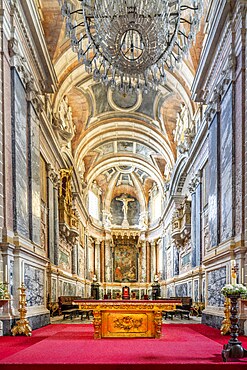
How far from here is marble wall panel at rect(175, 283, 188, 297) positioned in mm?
19922

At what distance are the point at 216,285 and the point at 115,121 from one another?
15226 mm

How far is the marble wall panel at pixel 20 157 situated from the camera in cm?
993

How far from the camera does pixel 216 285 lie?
11.2 meters

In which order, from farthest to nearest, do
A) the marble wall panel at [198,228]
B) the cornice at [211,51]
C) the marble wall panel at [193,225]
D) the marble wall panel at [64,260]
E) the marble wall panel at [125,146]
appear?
the marble wall panel at [125,146] → the marble wall panel at [64,260] → the marble wall panel at [193,225] → the marble wall panel at [198,228] → the cornice at [211,51]

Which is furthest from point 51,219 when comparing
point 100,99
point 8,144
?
point 100,99

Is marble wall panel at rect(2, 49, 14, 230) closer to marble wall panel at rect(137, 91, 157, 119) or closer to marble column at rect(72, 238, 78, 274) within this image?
marble wall panel at rect(137, 91, 157, 119)

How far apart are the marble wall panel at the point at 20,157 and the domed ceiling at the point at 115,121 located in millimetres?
5145

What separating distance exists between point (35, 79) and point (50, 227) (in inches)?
211

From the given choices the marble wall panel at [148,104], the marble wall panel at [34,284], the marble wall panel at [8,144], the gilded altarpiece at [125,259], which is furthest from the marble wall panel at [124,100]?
the gilded altarpiece at [125,259]

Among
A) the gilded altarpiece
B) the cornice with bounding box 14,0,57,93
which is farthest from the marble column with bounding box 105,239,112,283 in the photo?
the cornice with bounding box 14,0,57,93

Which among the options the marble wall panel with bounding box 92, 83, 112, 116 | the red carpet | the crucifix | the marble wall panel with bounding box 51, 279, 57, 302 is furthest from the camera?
the crucifix

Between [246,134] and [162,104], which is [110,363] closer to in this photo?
[246,134]

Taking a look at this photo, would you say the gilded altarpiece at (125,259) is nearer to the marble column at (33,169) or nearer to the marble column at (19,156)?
the marble column at (33,169)

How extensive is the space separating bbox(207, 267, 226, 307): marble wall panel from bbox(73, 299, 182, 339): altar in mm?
1939
